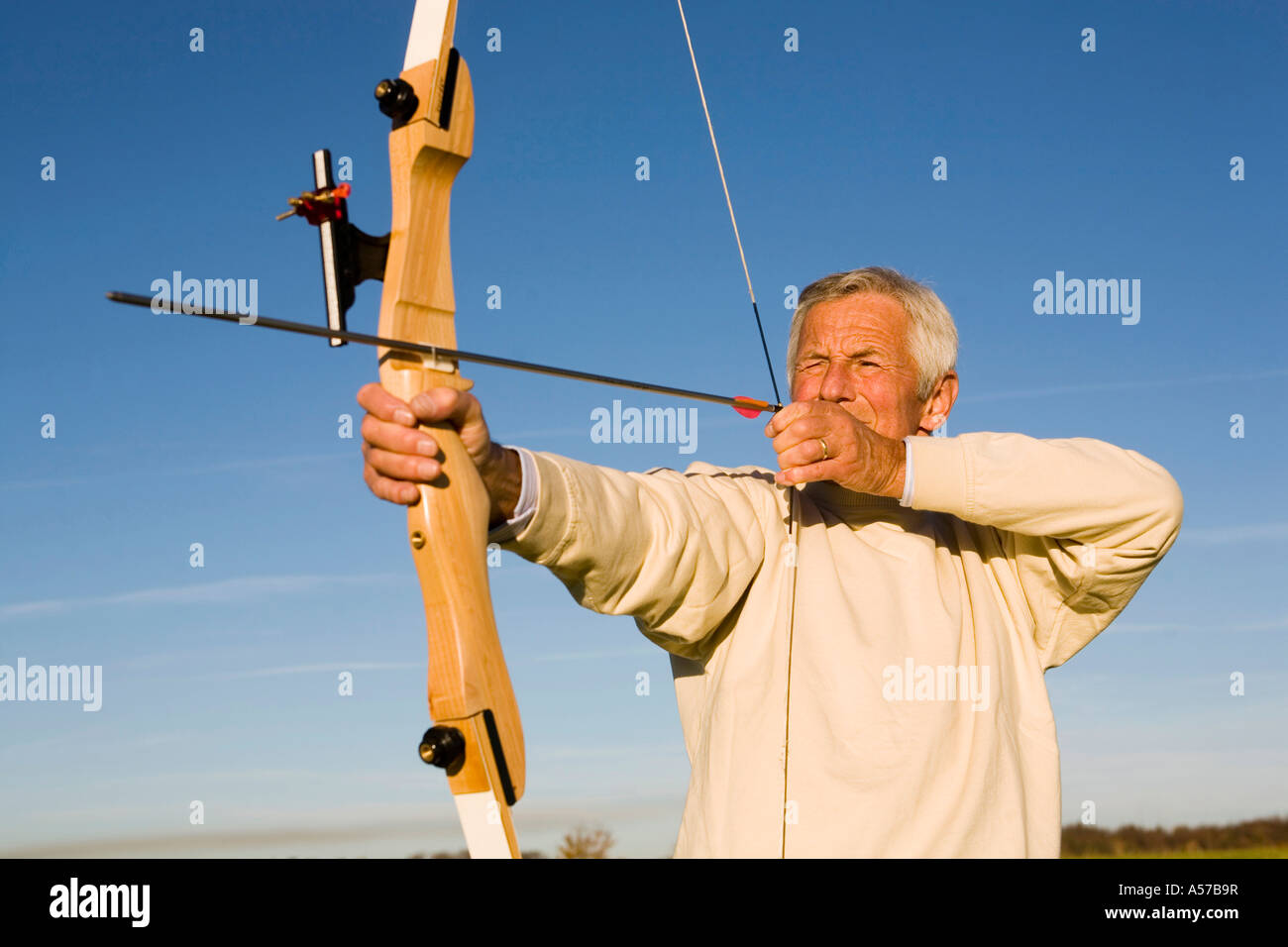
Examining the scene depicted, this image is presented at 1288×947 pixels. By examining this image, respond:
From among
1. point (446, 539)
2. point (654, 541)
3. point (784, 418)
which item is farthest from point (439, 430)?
point (784, 418)

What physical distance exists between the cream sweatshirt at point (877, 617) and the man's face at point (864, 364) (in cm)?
20

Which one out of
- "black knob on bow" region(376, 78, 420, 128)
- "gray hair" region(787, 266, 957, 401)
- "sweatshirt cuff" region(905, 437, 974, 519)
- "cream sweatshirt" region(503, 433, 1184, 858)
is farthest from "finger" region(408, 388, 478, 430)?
"gray hair" region(787, 266, 957, 401)

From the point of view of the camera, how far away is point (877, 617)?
2039 mm

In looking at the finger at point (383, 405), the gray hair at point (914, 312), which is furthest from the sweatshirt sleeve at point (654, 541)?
the gray hair at point (914, 312)

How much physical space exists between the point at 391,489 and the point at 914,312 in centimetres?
143

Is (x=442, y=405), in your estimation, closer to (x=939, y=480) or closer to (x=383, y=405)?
(x=383, y=405)

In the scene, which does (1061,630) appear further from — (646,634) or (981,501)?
(646,634)

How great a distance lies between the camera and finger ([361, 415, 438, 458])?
135 cm

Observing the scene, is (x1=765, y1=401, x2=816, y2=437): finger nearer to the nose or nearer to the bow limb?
the nose

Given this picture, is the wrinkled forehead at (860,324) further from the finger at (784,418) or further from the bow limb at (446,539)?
the bow limb at (446,539)

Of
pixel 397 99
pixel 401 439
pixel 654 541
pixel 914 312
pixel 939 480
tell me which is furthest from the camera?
pixel 914 312

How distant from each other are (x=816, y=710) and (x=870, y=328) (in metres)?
0.85

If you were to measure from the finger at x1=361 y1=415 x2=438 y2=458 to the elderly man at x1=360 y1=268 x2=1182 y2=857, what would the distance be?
0.24 meters
